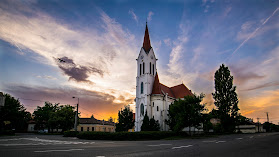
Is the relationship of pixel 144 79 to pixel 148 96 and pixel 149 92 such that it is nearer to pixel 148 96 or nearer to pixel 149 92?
pixel 149 92

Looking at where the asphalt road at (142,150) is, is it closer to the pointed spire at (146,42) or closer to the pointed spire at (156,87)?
the pointed spire at (156,87)

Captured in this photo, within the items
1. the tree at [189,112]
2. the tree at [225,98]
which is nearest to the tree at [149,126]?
the tree at [189,112]

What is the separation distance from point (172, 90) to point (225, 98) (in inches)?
594

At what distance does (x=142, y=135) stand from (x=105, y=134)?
5.48 metres

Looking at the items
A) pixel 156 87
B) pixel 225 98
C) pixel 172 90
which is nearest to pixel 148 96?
pixel 156 87

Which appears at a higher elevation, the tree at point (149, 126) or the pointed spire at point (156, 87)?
the pointed spire at point (156, 87)

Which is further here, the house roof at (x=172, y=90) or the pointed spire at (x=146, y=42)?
the pointed spire at (x=146, y=42)

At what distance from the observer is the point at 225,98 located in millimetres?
43188

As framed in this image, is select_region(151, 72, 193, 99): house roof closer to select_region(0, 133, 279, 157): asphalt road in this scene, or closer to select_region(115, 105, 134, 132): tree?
select_region(115, 105, 134, 132): tree

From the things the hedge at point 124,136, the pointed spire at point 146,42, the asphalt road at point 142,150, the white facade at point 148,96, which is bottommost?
the hedge at point 124,136

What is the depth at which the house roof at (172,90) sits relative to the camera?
146 feet

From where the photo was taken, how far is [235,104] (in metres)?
42.4

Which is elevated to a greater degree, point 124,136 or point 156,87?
point 156,87

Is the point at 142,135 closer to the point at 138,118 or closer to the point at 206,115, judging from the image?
the point at 206,115
